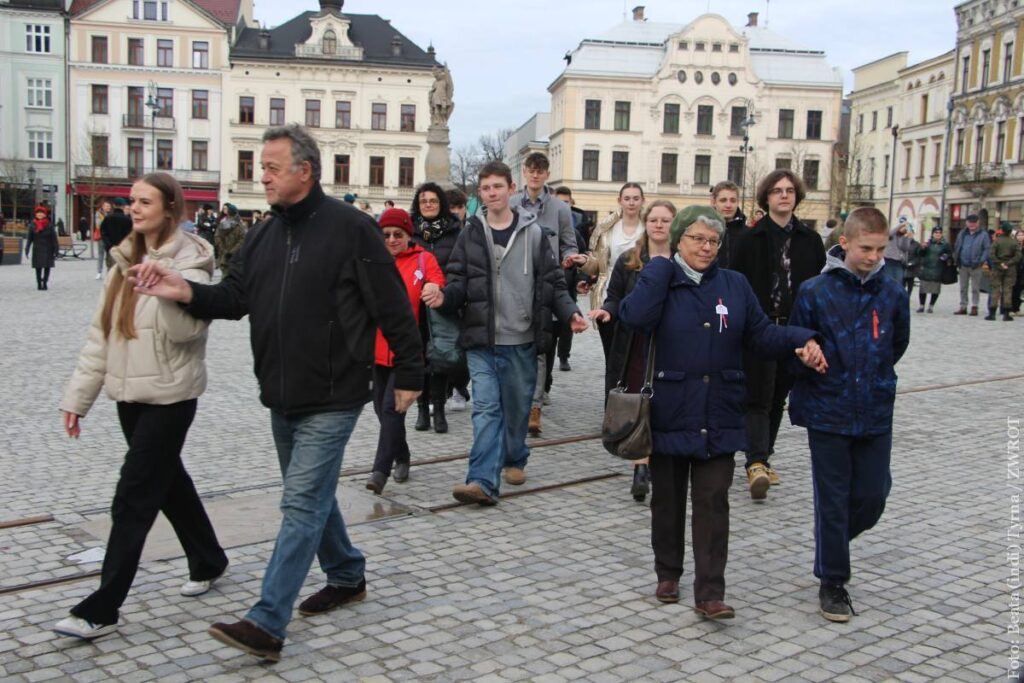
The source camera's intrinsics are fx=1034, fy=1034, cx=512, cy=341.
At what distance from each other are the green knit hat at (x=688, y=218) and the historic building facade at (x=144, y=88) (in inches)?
2493

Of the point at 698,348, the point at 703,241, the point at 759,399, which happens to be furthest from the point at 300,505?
the point at 759,399

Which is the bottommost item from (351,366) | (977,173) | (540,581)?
(540,581)

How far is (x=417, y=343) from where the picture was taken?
14.4 feet

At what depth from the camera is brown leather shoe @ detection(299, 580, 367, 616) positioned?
4598mm

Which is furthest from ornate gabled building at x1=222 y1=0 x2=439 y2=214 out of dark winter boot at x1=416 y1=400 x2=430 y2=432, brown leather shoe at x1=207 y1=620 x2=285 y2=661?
brown leather shoe at x1=207 y1=620 x2=285 y2=661

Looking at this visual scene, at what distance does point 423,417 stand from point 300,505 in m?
4.76

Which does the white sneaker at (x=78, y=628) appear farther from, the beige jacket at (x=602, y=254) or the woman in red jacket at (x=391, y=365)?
the beige jacket at (x=602, y=254)

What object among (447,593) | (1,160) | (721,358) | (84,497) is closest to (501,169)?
(721,358)

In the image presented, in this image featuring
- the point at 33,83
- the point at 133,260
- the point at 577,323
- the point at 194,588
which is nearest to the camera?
the point at 133,260

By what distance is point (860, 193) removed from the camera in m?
65.2

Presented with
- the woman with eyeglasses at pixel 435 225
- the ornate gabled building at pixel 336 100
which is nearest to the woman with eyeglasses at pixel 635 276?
the woman with eyeglasses at pixel 435 225

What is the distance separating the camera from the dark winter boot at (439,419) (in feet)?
28.8

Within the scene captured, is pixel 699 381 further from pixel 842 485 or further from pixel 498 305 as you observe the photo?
pixel 498 305

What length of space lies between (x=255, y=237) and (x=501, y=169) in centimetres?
255
